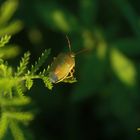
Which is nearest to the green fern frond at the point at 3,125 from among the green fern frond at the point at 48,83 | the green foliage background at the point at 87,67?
the green fern frond at the point at 48,83

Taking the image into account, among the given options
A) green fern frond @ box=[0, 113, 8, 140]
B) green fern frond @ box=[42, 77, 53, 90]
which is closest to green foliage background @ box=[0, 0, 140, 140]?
green fern frond @ box=[0, 113, 8, 140]

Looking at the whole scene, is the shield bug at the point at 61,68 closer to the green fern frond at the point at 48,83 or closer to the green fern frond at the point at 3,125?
the green fern frond at the point at 48,83

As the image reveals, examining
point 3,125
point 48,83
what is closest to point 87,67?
point 3,125

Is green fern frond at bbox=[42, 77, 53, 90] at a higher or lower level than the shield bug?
lower

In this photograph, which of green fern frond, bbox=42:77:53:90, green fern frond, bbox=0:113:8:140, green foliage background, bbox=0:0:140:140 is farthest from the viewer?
green foliage background, bbox=0:0:140:140

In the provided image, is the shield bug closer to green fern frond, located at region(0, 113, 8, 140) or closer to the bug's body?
the bug's body

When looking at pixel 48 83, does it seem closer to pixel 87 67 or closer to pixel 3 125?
pixel 3 125
